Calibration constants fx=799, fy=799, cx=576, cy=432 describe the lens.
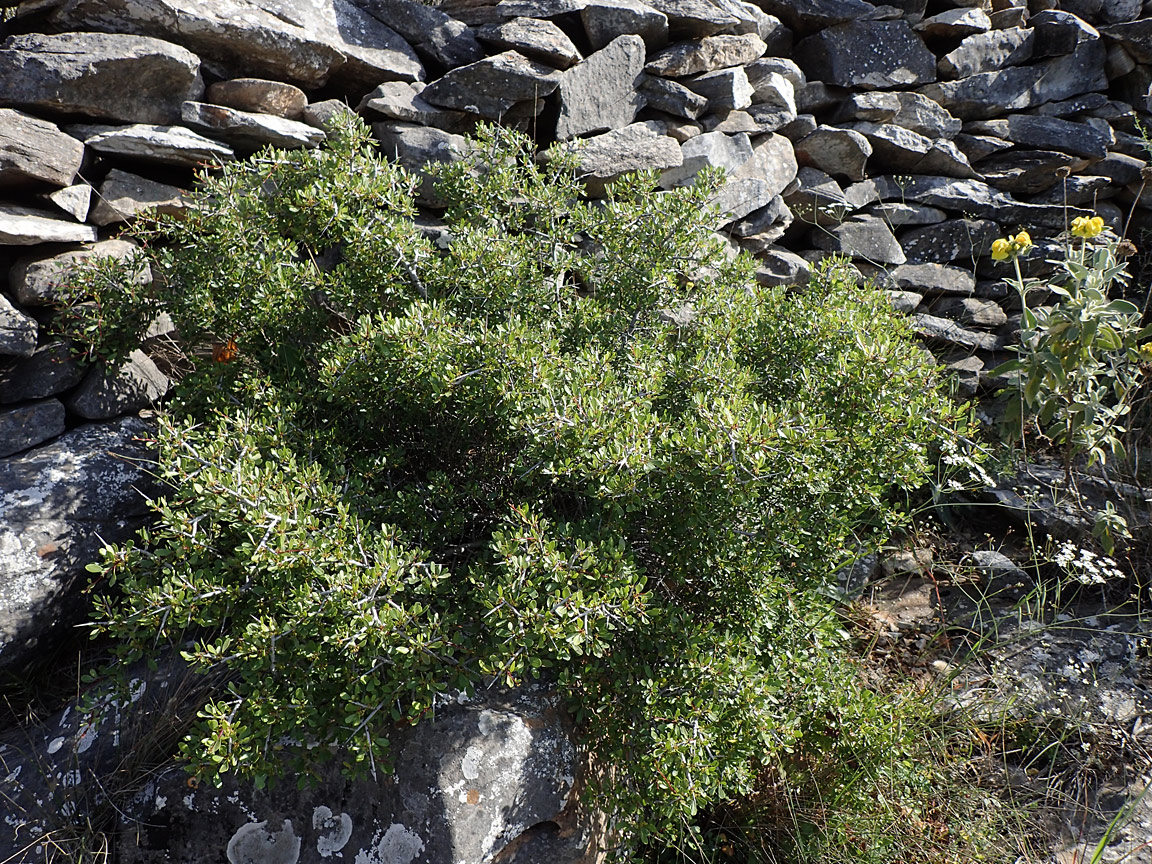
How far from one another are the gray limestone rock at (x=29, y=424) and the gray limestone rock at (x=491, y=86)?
190cm

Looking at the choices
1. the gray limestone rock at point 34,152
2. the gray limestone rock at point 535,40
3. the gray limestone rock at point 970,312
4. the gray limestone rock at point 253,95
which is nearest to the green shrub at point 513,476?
the gray limestone rock at point 34,152

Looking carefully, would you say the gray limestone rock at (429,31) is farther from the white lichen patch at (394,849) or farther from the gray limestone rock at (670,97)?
the white lichen patch at (394,849)

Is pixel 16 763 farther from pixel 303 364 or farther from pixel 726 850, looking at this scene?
pixel 726 850

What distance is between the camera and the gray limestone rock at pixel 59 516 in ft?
7.93

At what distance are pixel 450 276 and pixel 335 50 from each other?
1.41 metres

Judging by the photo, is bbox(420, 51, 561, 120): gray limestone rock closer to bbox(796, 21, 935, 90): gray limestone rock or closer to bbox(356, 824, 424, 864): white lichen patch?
bbox(796, 21, 935, 90): gray limestone rock

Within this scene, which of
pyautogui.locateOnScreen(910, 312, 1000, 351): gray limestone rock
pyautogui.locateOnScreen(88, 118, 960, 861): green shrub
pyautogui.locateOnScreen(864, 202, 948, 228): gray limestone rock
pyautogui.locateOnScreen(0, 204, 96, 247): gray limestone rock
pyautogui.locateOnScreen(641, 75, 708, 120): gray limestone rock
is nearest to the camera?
pyautogui.locateOnScreen(88, 118, 960, 861): green shrub

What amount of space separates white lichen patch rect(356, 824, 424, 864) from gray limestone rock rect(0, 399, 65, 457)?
5.84ft

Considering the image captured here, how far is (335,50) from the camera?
10.6 ft

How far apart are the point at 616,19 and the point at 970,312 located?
2.31 metres

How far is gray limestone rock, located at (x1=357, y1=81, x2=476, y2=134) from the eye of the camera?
3.29m

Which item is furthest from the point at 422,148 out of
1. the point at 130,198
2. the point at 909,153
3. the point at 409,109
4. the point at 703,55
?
the point at 909,153

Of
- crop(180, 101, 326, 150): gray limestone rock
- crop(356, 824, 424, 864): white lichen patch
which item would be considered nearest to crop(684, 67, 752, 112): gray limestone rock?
crop(180, 101, 326, 150): gray limestone rock

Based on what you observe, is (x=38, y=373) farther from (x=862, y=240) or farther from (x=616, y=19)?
(x=862, y=240)
